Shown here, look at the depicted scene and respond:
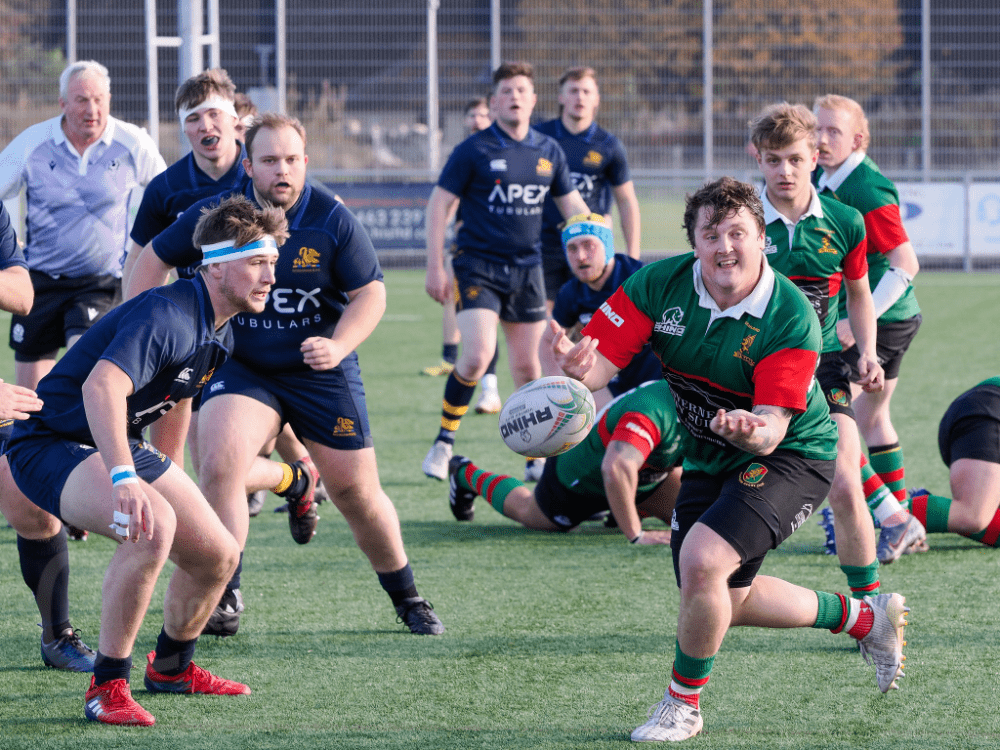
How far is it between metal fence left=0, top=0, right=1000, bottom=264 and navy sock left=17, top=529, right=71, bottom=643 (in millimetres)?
16450

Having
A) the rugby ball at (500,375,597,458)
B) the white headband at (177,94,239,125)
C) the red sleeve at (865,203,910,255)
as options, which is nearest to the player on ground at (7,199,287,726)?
the rugby ball at (500,375,597,458)

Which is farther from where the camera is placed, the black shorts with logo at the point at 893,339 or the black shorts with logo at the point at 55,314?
the black shorts with logo at the point at 55,314

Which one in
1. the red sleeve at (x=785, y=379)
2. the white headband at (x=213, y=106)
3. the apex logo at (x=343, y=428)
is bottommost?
the apex logo at (x=343, y=428)

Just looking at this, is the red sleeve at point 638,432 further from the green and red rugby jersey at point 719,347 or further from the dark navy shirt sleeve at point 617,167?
the dark navy shirt sleeve at point 617,167

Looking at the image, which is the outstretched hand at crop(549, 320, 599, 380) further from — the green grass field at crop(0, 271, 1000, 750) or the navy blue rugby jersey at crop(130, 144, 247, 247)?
the navy blue rugby jersey at crop(130, 144, 247, 247)

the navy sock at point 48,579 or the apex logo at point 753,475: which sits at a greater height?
the apex logo at point 753,475

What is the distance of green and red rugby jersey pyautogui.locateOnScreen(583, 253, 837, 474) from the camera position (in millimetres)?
3684

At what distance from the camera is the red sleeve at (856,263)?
4.85 meters

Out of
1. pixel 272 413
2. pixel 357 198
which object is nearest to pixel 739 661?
pixel 272 413

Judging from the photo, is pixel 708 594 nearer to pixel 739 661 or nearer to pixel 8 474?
pixel 739 661

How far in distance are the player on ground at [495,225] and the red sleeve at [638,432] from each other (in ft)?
6.63

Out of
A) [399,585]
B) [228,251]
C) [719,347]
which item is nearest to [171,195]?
[228,251]

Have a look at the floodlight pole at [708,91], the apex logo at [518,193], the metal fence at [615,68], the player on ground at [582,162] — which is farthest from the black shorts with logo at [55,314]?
the floodlight pole at [708,91]

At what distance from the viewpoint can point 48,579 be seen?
14.4ft
